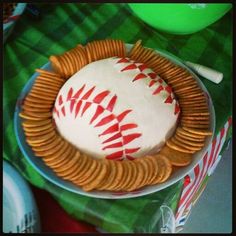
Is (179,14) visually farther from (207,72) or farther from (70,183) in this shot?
(70,183)

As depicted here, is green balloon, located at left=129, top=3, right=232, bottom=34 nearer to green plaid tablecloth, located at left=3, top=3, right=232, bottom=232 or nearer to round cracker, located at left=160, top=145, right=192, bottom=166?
green plaid tablecloth, located at left=3, top=3, right=232, bottom=232

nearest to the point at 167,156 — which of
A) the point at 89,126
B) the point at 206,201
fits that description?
the point at 89,126

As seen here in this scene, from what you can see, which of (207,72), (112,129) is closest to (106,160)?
(112,129)

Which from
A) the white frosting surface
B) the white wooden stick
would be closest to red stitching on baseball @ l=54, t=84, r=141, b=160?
the white frosting surface

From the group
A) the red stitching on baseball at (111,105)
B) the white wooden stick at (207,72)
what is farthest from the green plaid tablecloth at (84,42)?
the red stitching on baseball at (111,105)

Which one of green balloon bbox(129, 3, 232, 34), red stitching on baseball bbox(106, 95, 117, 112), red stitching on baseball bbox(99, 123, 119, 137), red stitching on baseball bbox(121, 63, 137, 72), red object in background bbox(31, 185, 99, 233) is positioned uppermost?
green balloon bbox(129, 3, 232, 34)

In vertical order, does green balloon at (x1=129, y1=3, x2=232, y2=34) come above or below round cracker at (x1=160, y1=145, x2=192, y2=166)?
above
